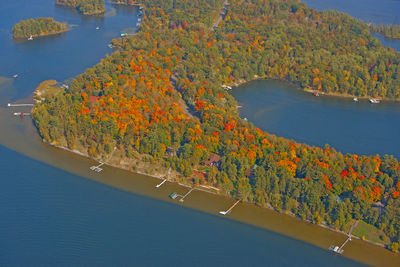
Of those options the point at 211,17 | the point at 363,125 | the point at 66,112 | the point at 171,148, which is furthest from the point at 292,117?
the point at 211,17

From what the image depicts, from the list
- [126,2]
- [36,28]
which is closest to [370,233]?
[36,28]

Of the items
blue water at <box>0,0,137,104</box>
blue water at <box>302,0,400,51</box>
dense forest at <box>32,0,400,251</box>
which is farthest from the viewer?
blue water at <box>302,0,400,51</box>

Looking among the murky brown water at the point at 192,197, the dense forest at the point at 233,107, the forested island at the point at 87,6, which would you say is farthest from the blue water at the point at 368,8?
the murky brown water at the point at 192,197

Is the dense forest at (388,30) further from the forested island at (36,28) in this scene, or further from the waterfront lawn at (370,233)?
the forested island at (36,28)

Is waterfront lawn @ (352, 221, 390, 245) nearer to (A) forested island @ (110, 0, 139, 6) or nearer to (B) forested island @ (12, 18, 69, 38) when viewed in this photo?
(B) forested island @ (12, 18, 69, 38)

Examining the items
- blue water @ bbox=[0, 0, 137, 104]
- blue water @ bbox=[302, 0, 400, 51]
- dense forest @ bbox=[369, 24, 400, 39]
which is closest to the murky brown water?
blue water @ bbox=[0, 0, 137, 104]

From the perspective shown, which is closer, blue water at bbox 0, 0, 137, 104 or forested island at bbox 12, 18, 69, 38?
blue water at bbox 0, 0, 137, 104

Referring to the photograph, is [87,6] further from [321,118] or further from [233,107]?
[321,118]
